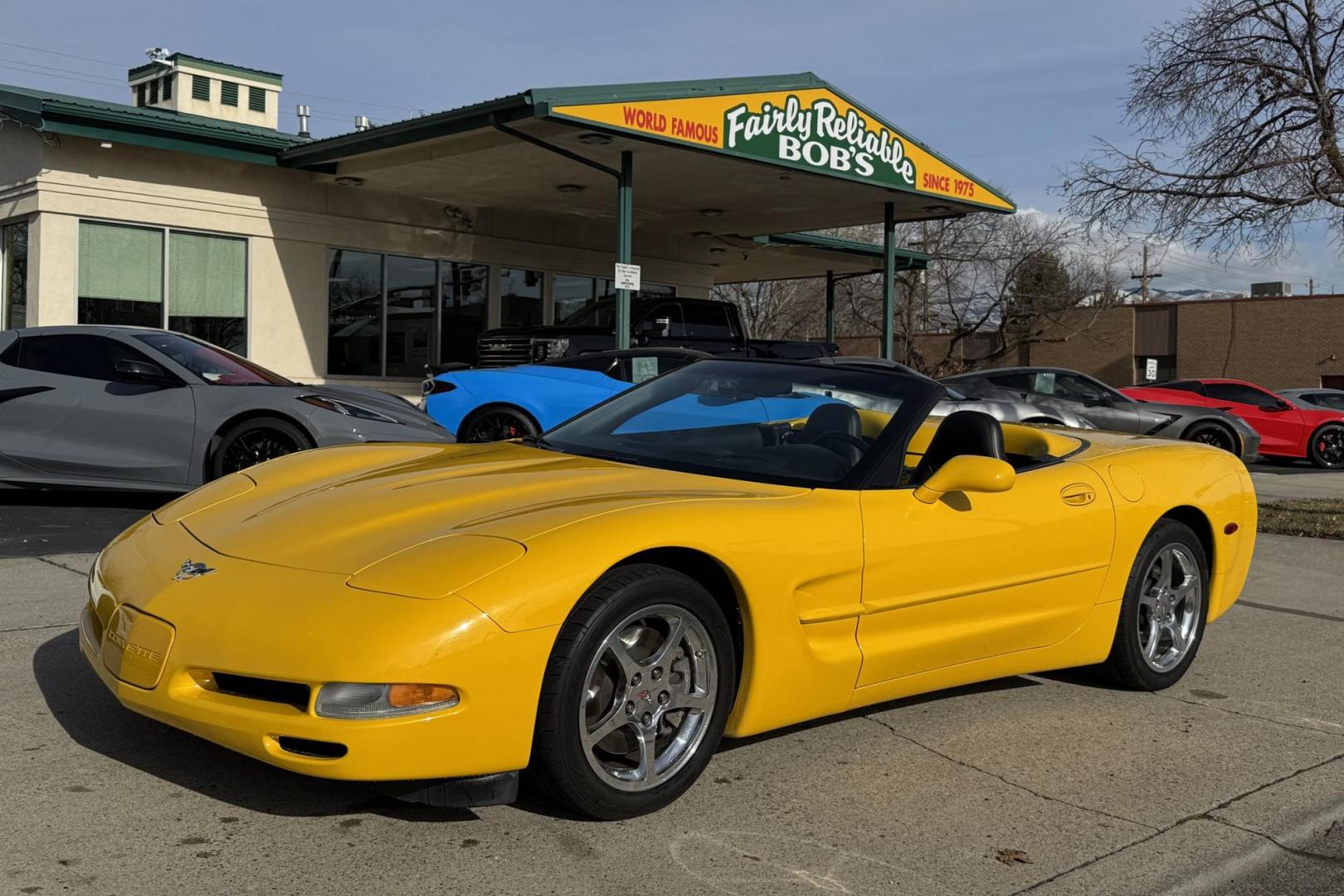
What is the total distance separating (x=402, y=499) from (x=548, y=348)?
38.5 feet

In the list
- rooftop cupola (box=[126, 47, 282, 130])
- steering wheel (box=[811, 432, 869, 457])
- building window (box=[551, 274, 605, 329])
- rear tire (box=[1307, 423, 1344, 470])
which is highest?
rooftop cupola (box=[126, 47, 282, 130])

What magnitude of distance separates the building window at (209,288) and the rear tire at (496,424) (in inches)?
254

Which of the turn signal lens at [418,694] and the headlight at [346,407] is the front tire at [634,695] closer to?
the turn signal lens at [418,694]

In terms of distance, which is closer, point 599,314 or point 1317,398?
point 599,314

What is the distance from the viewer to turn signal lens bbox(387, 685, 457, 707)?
9.34 feet

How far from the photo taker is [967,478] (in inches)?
154

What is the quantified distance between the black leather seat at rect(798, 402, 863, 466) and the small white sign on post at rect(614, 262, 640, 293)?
9.67 meters

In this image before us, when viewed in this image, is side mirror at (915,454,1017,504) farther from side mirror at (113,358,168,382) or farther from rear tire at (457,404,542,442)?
rear tire at (457,404,542,442)

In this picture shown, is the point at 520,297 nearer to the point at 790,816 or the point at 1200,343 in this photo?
the point at 790,816

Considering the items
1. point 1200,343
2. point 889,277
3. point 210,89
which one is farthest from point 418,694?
point 210,89

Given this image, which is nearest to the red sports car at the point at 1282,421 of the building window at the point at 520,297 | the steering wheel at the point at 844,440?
the building window at the point at 520,297

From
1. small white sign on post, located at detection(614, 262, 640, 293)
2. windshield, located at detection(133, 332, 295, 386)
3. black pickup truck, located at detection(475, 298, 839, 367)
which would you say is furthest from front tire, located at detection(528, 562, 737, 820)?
black pickup truck, located at detection(475, 298, 839, 367)

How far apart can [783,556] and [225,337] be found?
47.7 ft

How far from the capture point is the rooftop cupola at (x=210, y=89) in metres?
53.6
